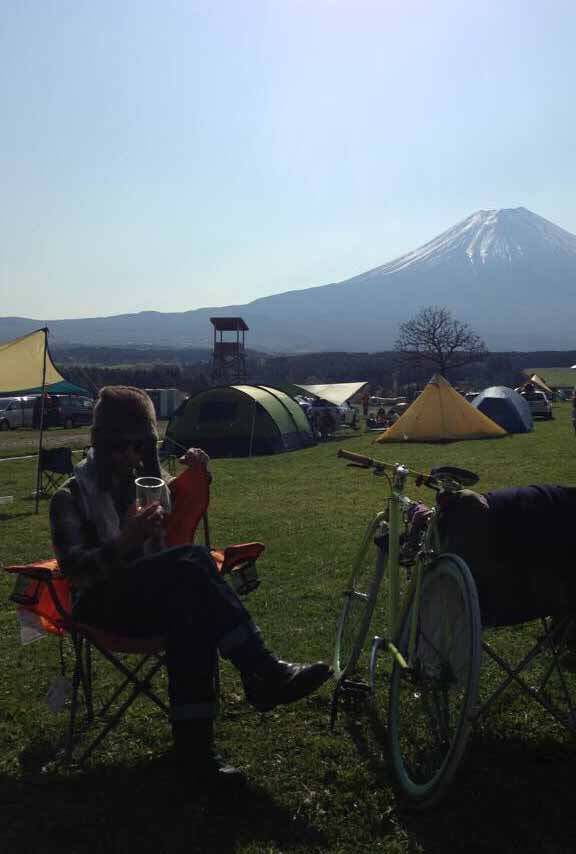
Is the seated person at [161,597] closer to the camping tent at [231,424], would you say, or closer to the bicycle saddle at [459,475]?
the bicycle saddle at [459,475]

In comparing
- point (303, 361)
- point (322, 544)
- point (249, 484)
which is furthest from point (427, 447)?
point (303, 361)

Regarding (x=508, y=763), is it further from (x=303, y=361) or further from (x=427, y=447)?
(x=303, y=361)

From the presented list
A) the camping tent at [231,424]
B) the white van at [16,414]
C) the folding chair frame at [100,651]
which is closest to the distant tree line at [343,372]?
the white van at [16,414]

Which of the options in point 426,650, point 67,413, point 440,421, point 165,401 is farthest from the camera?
point 165,401

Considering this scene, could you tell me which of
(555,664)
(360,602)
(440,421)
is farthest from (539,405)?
(555,664)

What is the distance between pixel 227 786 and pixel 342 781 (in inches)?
17.2

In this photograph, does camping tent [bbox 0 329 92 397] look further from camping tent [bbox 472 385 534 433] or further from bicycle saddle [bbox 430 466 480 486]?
camping tent [bbox 472 385 534 433]

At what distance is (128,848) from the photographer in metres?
2.68

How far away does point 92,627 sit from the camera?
3229 mm

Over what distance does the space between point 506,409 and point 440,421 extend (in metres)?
4.05

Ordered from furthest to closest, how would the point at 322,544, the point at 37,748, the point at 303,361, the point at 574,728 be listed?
the point at 303,361 → the point at 322,544 → the point at 37,748 → the point at 574,728

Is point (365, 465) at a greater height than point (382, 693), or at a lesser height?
greater

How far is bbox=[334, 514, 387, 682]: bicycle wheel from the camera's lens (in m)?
3.75

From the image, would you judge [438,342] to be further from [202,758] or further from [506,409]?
[202,758]
